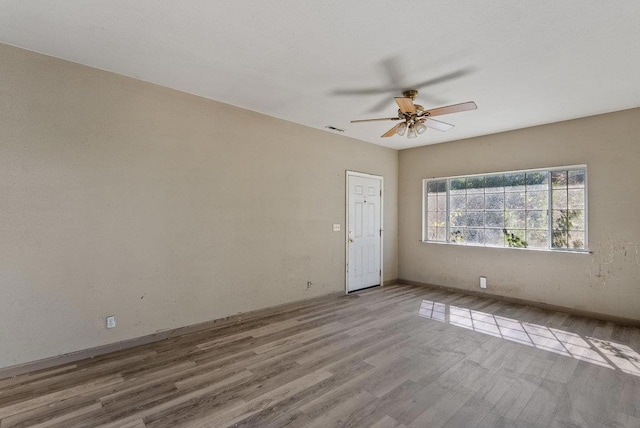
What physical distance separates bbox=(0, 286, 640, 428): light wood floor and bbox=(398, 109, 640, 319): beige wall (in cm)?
61

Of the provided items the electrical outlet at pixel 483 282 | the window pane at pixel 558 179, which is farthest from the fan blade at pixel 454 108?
the electrical outlet at pixel 483 282

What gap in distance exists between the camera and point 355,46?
262cm

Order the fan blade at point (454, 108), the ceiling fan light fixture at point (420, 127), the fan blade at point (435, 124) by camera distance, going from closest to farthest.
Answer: the fan blade at point (454, 108) → the ceiling fan light fixture at point (420, 127) → the fan blade at point (435, 124)

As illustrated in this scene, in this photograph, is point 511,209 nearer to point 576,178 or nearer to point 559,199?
point 559,199

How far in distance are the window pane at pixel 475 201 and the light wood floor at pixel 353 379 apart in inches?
87.9

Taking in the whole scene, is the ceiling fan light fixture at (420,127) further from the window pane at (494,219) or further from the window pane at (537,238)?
the window pane at (537,238)

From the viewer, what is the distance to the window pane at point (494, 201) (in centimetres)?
528

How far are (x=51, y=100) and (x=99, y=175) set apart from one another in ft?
2.51

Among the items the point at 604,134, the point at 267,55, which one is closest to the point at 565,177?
the point at 604,134

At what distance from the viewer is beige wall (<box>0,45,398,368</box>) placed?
271cm

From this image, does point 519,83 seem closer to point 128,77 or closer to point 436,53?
point 436,53

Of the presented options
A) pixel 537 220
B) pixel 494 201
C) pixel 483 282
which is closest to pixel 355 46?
pixel 494 201

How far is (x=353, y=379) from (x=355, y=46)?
2.88m

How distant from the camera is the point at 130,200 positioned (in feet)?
10.7
